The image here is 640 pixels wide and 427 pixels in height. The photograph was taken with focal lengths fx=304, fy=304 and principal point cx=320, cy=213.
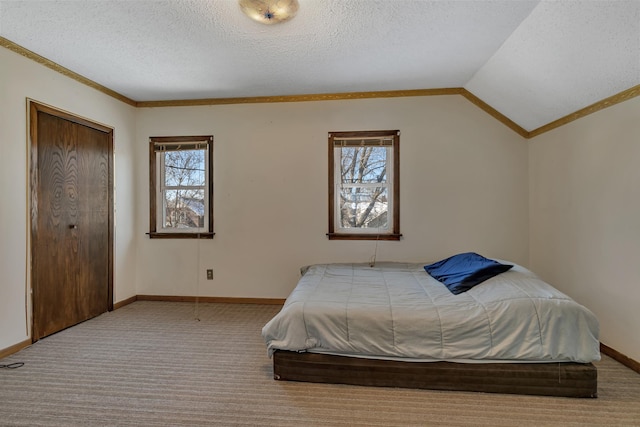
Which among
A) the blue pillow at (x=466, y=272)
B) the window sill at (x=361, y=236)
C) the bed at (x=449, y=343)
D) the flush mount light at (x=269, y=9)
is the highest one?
the flush mount light at (x=269, y=9)

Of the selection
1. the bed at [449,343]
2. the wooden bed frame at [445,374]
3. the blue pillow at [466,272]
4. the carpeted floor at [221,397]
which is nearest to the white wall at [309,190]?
the blue pillow at [466,272]

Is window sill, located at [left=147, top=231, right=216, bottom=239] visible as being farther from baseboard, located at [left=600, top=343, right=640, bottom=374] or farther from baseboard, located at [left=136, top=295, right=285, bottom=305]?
baseboard, located at [left=600, top=343, right=640, bottom=374]

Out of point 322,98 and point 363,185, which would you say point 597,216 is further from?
point 322,98

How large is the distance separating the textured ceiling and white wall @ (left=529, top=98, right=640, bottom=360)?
27 centimetres

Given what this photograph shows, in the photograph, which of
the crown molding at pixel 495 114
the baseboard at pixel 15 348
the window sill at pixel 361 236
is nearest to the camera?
the baseboard at pixel 15 348

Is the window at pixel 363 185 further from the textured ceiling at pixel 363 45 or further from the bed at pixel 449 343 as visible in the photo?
the bed at pixel 449 343

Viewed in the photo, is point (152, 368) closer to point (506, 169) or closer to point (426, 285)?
point (426, 285)

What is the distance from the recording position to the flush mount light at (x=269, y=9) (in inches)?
74.7

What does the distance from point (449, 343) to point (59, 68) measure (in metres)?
3.90

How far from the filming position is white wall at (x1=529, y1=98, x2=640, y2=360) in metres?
2.15

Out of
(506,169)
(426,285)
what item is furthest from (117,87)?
(506,169)

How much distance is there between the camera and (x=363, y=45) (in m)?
2.43

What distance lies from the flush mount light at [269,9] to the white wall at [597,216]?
8.02ft

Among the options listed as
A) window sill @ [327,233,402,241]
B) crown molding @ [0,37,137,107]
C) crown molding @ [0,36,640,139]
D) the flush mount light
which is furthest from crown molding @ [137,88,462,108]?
window sill @ [327,233,402,241]
